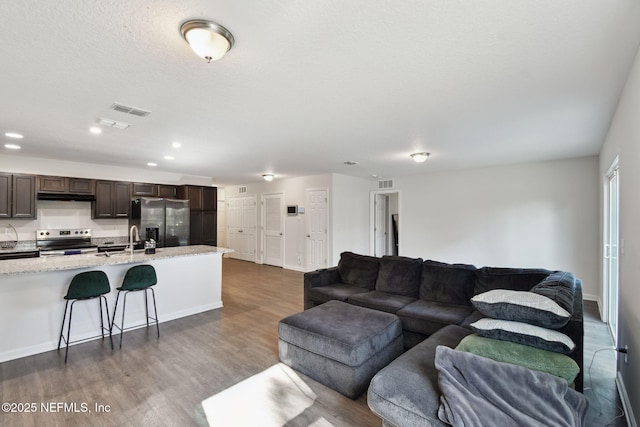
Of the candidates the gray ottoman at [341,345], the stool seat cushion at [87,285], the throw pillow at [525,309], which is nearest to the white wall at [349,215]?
the gray ottoman at [341,345]

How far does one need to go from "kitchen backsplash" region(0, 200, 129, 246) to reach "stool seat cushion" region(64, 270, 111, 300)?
325 centimetres

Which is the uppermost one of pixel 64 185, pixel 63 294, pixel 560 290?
pixel 64 185

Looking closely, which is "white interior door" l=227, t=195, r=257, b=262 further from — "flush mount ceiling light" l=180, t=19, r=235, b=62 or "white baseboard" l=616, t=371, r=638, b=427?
"white baseboard" l=616, t=371, r=638, b=427

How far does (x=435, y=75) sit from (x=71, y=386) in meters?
3.90

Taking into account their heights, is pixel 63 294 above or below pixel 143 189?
below

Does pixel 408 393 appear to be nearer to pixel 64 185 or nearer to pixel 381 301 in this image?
pixel 381 301

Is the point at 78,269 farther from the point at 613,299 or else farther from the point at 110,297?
the point at 613,299

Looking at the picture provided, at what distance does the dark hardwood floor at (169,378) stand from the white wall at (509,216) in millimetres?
1650

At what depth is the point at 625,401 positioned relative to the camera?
2.21 m

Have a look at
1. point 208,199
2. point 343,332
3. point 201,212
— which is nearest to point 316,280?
point 343,332

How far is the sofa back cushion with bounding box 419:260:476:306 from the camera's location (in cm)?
320

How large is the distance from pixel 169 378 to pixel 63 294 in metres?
1.77

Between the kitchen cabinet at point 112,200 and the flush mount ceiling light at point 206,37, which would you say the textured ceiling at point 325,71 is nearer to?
the flush mount ceiling light at point 206,37

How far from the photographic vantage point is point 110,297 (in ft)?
11.9
